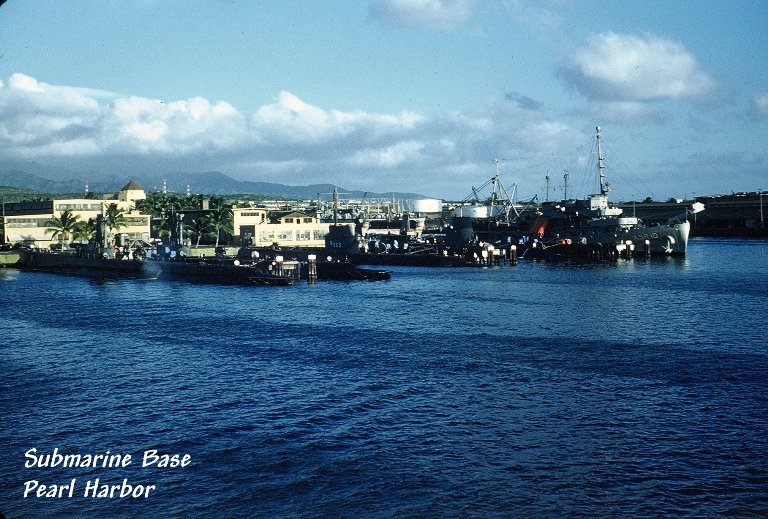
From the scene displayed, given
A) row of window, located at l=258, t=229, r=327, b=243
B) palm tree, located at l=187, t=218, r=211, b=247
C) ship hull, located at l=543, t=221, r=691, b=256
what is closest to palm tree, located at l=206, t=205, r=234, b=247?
palm tree, located at l=187, t=218, r=211, b=247

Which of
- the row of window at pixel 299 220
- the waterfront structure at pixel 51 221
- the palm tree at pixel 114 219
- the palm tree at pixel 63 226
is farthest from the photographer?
the row of window at pixel 299 220

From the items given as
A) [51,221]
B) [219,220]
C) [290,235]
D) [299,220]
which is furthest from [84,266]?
[299,220]

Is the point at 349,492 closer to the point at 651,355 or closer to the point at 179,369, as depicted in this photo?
the point at 179,369

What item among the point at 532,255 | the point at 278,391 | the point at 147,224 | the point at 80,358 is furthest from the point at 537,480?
the point at 147,224

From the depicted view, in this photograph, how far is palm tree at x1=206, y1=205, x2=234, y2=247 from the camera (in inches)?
5861

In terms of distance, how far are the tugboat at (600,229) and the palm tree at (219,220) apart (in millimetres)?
60026

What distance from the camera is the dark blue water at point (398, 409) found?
2344 cm

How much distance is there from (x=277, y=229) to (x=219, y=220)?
11.7 meters

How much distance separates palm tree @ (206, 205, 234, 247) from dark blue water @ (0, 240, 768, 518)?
82156mm

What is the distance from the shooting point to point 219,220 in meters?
150

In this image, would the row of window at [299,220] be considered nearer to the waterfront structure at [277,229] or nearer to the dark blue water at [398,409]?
the waterfront structure at [277,229]

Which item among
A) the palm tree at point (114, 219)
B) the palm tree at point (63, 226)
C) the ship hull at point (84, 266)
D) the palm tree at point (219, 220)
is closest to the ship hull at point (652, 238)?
the palm tree at point (219, 220)

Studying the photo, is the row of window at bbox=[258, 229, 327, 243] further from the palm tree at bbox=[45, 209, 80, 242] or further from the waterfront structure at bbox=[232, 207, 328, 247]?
the palm tree at bbox=[45, 209, 80, 242]

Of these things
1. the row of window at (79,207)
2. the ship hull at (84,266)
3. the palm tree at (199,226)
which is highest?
the row of window at (79,207)
